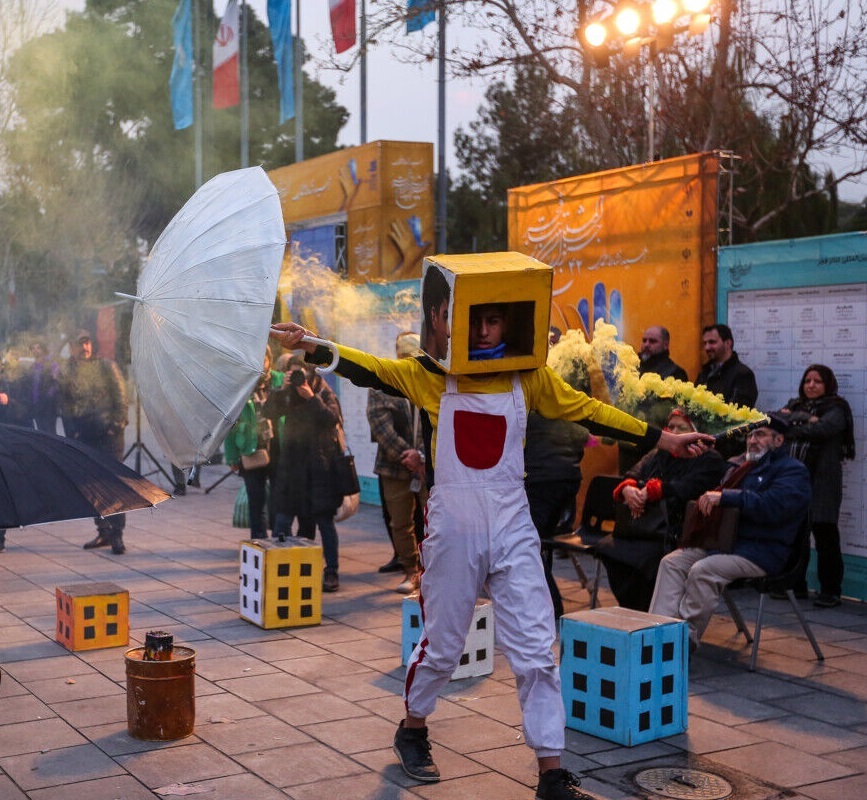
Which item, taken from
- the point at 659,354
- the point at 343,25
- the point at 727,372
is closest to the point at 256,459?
the point at 659,354

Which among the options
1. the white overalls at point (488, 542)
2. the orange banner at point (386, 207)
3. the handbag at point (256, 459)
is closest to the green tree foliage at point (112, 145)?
the orange banner at point (386, 207)

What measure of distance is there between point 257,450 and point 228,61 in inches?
744

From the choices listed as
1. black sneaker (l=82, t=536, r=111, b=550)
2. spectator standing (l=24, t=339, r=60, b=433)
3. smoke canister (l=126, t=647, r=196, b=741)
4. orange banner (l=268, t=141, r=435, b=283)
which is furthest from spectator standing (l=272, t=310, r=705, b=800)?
orange banner (l=268, t=141, r=435, b=283)

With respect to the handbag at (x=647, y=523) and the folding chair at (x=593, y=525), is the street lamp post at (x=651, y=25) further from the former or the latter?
the handbag at (x=647, y=523)

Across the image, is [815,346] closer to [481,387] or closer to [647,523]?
[647,523]

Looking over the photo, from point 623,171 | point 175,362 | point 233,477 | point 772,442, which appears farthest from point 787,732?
point 233,477

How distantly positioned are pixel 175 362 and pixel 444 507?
125cm

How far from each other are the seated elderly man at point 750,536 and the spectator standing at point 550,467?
0.92 metres

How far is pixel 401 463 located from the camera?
30.0ft

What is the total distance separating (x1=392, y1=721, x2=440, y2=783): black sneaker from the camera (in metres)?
5.00

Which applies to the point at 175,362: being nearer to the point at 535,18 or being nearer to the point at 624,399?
the point at 624,399

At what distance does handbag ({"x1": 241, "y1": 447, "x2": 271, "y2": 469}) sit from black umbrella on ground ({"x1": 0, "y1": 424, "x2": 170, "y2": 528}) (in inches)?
178

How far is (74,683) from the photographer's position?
6.54 meters

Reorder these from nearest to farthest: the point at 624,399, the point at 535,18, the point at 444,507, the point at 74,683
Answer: the point at 444,507
the point at 74,683
the point at 624,399
the point at 535,18
